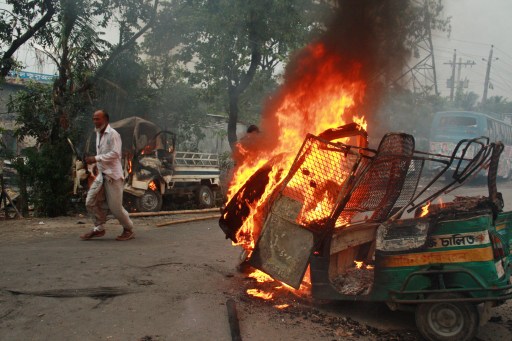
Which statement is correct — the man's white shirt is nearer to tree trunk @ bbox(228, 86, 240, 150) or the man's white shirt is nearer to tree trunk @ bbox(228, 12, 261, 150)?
tree trunk @ bbox(228, 12, 261, 150)

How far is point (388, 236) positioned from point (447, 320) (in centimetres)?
84

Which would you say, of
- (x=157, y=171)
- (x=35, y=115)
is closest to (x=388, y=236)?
(x=157, y=171)

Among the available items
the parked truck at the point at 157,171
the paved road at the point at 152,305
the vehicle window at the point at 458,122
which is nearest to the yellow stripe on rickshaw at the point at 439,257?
the paved road at the point at 152,305

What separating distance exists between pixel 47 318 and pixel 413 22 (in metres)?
7.87

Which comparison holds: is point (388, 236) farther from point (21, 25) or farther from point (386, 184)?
point (21, 25)

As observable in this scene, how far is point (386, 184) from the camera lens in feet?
16.1

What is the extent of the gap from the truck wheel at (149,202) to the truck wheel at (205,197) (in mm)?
1432

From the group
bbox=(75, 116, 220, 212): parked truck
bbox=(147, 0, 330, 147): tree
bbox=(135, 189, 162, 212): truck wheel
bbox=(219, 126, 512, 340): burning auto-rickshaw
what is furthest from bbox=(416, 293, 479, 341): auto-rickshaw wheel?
bbox=(147, 0, 330, 147): tree

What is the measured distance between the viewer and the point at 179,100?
17.5 metres

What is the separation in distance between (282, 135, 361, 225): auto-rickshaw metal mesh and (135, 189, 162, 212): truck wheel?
291 inches

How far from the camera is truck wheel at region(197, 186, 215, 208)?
12445mm

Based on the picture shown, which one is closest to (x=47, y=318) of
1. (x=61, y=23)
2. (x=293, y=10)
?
(x=61, y=23)

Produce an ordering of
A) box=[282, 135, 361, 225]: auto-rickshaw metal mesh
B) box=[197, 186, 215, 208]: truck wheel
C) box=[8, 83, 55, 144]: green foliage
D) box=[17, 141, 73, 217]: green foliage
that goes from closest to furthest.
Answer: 1. box=[282, 135, 361, 225]: auto-rickshaw metal mesh
2. box=[17, 141, 73, 217]: green foliage
3. box=[8, 83, 55, 144]: green foliage
4. box=[197, 186, 215, 208]: truck wheel

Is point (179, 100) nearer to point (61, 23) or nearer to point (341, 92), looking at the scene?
point (61, 23)
